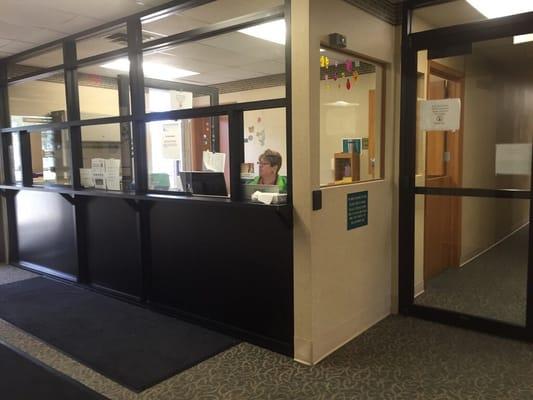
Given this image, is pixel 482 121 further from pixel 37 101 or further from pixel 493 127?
pixel 37 101

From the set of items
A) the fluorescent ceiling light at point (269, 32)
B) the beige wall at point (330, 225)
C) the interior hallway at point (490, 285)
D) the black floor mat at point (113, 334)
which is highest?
the fluorescent ceiling light at point (269, 32)

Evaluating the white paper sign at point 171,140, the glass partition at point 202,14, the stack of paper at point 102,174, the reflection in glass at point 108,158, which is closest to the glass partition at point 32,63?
the reflection in glass at point 108,158

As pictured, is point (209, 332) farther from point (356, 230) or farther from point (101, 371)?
point (356, 230)

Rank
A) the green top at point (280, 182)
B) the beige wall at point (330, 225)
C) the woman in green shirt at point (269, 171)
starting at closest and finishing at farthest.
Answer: the beige wall at point (330, 225)
the green top at point (280, 182)
the woman in green shirt at point (269, 171)

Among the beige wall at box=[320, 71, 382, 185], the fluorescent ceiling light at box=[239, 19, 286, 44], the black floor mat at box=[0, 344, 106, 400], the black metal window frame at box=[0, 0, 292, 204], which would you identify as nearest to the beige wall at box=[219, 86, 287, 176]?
the beige wall at box=[320, 71, 382, 185]

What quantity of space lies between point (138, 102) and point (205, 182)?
1.01m

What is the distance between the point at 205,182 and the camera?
3.56 m

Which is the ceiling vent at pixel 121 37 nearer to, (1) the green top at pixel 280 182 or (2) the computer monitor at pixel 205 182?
(2) the computer monitor at pixel 205 182

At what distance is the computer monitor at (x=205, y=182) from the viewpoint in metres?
3.49

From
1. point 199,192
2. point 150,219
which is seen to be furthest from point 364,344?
point 150,219

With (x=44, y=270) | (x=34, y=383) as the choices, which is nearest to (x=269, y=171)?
(x=34, y=383)

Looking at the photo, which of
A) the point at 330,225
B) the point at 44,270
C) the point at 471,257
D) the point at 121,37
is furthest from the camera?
the point at 44,270

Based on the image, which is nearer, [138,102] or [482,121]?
[482,121]

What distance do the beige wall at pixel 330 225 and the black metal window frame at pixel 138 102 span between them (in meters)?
0.12
